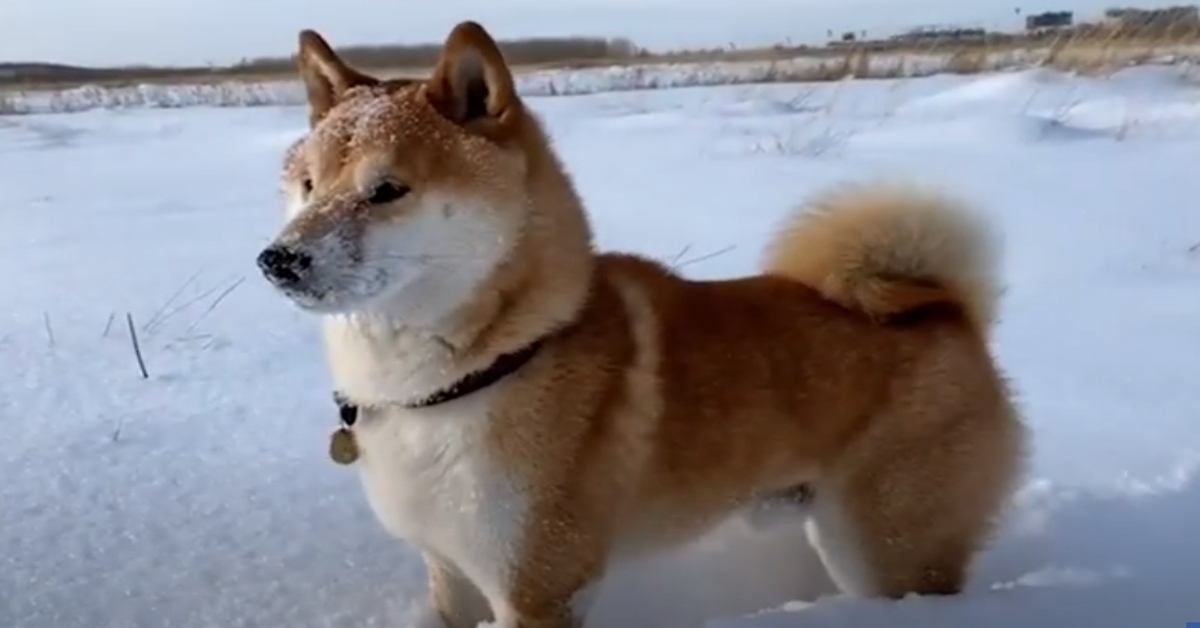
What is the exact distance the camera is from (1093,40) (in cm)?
1132

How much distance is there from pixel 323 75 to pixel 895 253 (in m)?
1.11

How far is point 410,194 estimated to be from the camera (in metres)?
1.92

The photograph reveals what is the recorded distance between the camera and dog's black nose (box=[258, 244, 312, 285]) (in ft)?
5.85

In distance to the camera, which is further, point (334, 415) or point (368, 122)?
point (334, 415)

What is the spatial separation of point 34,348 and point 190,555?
1.70 m

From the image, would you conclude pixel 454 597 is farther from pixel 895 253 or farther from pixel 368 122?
pixel 895 253

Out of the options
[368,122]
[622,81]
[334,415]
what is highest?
[368,122]

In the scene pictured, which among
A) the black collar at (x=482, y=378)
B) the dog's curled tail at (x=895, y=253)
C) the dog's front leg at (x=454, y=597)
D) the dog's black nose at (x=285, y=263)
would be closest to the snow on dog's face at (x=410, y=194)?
the dog's black nose at (x=285, y=263)

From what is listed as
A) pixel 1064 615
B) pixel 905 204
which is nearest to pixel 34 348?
pixel 905 204

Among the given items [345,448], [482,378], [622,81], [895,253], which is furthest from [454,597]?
[622,81]

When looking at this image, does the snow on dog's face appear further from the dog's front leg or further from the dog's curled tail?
the dog's curled tail

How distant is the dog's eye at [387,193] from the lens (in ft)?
→ 6.28

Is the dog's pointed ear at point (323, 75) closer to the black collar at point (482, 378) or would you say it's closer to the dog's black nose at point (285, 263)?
the dog's black nose at point (285, 263)

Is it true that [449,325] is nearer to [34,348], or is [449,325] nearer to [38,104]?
[34,348]
